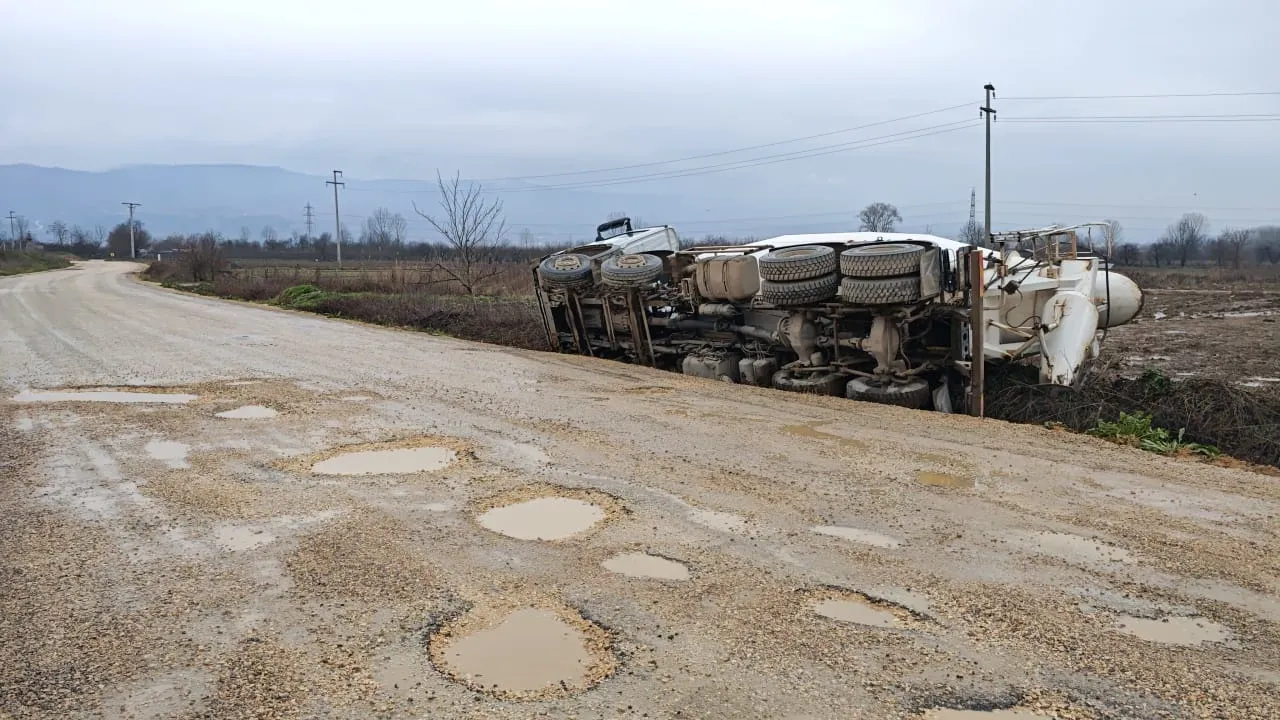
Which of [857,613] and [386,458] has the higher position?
[386,458]

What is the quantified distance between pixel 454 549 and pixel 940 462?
366 cm

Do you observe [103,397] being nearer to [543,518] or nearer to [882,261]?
[543,518]

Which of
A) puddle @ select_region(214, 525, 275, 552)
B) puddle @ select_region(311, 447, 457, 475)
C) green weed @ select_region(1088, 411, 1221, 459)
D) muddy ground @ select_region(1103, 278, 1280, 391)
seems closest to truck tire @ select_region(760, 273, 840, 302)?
green weed @ select_region(1088, 411, 1221, 459)

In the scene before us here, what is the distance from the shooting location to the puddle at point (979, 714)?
10.3 ft

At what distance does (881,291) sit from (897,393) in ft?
3.43

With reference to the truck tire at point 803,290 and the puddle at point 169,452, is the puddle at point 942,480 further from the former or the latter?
the puddle at point 169,452

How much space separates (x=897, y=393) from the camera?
9.41 meters

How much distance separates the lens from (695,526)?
16.9 feet

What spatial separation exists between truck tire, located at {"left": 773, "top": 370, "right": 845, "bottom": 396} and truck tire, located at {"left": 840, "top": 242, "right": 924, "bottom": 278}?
1184 millimetres

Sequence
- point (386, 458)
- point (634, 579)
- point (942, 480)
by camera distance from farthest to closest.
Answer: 1. point (386, 458)
2. point (942, 480)
3. point (634, 579)

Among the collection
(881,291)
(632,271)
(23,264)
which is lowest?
(881,291)

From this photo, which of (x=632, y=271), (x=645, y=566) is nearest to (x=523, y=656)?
(x=645, y=566)

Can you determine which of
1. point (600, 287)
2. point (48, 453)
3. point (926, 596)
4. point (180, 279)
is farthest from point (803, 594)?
point (180, 279)

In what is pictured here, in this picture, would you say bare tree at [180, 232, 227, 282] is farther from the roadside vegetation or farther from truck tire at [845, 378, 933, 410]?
truck tire at [845, 378, 933, 410]
